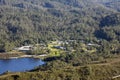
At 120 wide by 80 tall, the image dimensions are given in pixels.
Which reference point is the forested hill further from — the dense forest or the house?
the house

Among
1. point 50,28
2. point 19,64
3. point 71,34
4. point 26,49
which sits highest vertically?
point 50,28

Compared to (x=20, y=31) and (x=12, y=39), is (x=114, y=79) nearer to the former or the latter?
(x=12, y=39)

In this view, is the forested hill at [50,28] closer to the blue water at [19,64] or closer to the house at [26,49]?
the house at [26,49]

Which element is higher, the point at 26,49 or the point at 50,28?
the point at 50,28

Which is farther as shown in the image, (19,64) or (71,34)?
(71,34)

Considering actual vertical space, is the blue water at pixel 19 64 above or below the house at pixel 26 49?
below

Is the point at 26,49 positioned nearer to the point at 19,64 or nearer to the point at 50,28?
the point at 19,64

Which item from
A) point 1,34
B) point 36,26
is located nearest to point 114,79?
point 1,34

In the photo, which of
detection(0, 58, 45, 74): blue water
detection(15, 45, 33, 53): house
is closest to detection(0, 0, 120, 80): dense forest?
detection(15, 45, 33, 53): house

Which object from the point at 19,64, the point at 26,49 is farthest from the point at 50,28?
the point at 19,64

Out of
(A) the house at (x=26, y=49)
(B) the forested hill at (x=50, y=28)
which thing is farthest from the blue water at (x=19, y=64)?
(B) the forested hill at (x=50, y=28)
